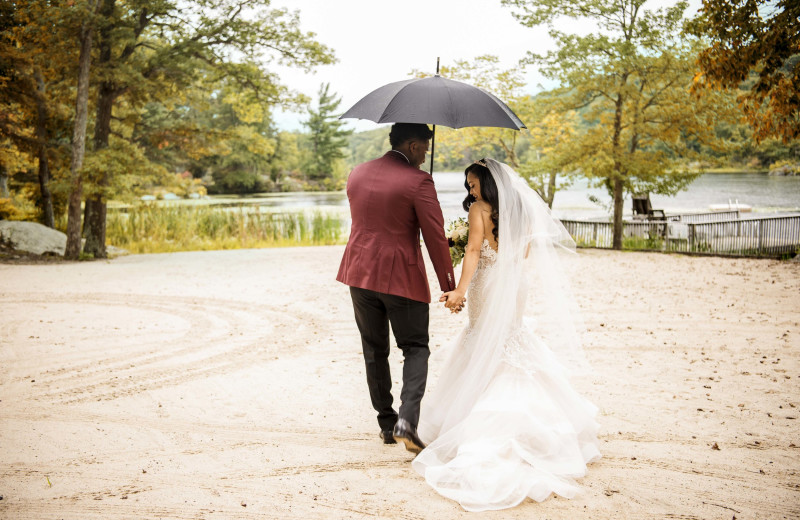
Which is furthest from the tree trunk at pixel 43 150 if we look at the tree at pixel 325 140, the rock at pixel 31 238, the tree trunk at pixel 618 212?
the tree at pixel 325 140

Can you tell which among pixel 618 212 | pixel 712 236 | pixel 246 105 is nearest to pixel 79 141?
pixel 246 105

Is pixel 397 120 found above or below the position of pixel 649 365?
above

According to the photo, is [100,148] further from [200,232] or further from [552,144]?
[552,144]

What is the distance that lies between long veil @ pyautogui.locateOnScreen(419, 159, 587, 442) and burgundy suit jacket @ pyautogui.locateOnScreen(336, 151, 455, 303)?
423 millimetres

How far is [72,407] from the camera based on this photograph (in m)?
4.64

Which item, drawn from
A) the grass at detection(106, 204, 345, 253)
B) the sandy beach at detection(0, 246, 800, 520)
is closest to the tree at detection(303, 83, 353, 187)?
the grass at detection(106, 204, 345, 253)

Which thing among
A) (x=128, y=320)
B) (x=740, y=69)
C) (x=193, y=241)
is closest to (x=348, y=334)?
(x=128, y=320)

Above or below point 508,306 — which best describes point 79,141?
above

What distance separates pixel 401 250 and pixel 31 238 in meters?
13.7

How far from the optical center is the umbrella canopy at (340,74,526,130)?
3.60m

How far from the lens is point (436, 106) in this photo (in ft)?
12.1

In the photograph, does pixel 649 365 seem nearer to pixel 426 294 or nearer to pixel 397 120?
pixel 426 294

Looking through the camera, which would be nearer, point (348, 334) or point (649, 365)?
point (649, 365)

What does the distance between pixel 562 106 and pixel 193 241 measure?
11.0m
